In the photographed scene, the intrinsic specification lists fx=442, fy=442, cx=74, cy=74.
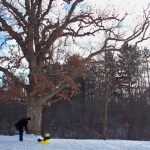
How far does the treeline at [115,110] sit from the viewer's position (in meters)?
74.1

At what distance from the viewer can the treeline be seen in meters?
74.1

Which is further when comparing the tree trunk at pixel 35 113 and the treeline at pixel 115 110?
the treeline at pixel 115 110

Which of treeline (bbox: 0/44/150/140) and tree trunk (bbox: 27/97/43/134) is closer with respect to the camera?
tree trunk (bbox: 27/97/43/134)

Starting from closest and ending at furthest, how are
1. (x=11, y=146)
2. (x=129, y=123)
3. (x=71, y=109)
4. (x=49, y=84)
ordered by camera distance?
(x=11, y=146)
(x=49, y=84)
(x=129, y=123)
(x=71, y=109)

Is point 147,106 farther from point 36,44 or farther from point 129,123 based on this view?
point 36,44

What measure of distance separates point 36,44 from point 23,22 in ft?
6.23

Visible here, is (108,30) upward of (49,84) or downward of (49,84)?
upward

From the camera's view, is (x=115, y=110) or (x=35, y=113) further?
(x=115, y=110)

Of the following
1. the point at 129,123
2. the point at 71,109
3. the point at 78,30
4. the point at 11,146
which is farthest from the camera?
the point at 71,109

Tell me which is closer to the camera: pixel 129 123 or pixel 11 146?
pixel 11 146

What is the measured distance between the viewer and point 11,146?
2389 cm

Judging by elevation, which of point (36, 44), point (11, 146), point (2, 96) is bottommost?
point (11, 146)

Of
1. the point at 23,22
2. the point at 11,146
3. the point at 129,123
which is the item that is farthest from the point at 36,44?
the point at 129,123

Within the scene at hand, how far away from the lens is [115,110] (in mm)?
79062
